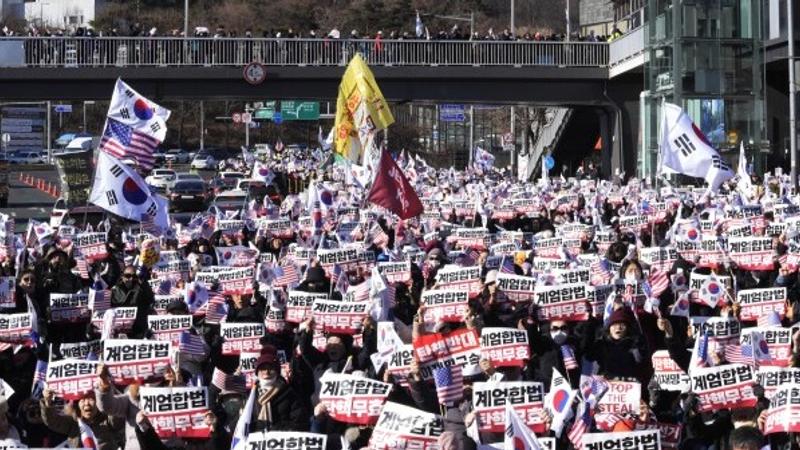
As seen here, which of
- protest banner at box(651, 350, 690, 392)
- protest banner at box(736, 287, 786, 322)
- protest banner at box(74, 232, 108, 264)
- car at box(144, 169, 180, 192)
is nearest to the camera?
protest banner at box(651, 350, 690, 392)

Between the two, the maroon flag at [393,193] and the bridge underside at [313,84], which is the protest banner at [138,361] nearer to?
the maroon flag at [393,193]

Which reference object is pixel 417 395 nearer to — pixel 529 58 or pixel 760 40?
pixel 760 40

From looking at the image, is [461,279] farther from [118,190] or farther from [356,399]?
[118,190]

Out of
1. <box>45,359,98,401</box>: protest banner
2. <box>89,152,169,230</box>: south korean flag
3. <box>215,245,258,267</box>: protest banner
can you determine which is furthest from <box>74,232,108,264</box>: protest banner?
<box>45,359,98,401</box>: protest banner

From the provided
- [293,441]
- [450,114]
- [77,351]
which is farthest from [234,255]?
[450,114]

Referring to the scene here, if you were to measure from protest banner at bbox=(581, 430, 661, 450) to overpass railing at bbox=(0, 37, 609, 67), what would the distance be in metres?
46.5

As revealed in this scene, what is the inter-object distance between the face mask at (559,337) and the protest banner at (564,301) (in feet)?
3.36

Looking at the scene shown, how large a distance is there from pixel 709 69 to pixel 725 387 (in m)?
41.0

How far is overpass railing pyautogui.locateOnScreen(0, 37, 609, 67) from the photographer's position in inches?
2169

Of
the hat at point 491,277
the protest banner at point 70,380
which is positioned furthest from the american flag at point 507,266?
the protest banner at point 70,380

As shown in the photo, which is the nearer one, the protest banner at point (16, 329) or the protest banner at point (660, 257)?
the protest banner at point (16, 329)

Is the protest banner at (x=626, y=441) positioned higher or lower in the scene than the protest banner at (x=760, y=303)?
lower

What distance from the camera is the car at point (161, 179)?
6756 cm

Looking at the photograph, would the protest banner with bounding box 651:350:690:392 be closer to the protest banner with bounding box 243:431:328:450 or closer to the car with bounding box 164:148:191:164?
the protest banner with bounding box 243:431:328:450
